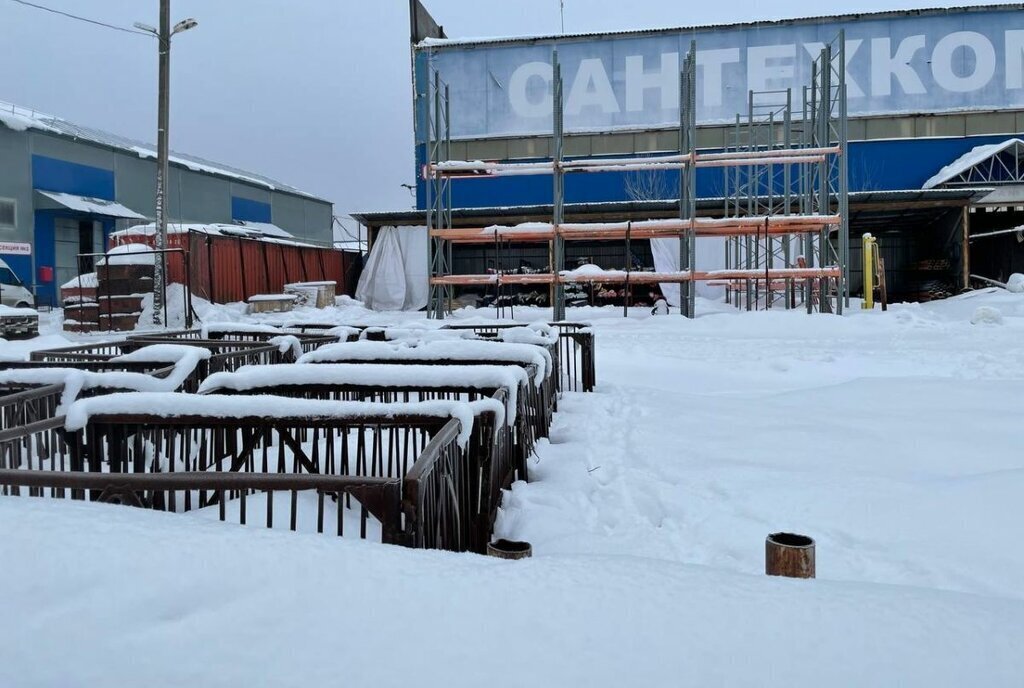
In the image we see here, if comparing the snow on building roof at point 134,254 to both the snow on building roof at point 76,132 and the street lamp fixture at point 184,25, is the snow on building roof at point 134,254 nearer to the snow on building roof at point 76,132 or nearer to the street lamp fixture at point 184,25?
the street lamp fixture at point 184,25

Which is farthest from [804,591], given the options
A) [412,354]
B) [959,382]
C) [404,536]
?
[959,382]

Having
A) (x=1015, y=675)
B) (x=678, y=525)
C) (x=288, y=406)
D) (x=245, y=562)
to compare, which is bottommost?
(x=678, y=525)

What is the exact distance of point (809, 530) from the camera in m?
4.56

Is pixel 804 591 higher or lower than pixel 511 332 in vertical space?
lower

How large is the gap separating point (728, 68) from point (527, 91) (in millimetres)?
8577

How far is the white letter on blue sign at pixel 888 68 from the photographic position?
109 feet

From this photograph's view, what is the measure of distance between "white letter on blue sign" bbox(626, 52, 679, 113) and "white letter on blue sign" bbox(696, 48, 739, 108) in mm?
1098

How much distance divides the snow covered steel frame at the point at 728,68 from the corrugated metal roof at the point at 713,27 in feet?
0.15

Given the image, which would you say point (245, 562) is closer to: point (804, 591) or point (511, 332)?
point (804, 591)

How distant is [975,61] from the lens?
33.0 metres

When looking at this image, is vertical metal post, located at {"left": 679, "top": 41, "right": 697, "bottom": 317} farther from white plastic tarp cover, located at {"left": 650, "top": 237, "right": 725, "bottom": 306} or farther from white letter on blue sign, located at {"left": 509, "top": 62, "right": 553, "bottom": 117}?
white letter on blue sign, located at {"left": 509, "top": 62, "right": 553, "bottom": 117}

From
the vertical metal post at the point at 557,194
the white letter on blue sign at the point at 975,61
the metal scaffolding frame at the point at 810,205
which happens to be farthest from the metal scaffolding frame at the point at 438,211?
the white letter on blue sign at the point at 975,61

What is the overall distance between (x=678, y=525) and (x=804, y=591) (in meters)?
2.47

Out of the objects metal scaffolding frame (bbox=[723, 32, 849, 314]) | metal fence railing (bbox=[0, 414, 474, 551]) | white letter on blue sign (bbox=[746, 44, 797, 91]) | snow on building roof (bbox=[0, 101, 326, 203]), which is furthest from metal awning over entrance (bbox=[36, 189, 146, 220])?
metal fence railing (bbox=[0, 414, 474, 551])
